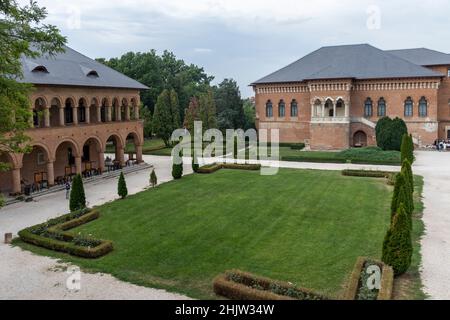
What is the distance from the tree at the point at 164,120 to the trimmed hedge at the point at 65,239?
33.8m

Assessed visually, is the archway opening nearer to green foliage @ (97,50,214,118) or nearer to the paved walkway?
the paved walkway

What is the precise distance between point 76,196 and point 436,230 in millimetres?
16632

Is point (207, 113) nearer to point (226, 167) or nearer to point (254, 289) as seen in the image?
point (226, 167)

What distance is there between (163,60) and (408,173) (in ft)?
257

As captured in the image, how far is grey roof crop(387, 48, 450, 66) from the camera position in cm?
4972

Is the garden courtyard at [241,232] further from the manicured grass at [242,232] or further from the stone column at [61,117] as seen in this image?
the stone column at [61,117]

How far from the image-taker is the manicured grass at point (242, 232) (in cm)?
1423

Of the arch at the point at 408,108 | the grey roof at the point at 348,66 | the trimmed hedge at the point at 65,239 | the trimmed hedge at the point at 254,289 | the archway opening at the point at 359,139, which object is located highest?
the grey roof at the point at 348,66

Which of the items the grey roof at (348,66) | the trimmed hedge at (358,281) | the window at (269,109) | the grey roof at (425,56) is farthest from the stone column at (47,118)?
the grey roof at (425,56)

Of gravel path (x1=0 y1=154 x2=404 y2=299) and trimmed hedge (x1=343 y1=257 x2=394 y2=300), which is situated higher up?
trimmed hedge (x1=343 y1=257 x2=394 y2=300)

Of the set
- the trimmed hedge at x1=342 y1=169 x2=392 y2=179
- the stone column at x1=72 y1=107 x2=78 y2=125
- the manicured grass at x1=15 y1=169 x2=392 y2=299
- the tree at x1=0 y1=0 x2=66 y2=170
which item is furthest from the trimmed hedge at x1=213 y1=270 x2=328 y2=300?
the stone column at x1=72 y1=107 x2=78 y2=125

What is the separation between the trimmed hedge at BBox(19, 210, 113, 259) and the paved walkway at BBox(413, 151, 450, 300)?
11.1m

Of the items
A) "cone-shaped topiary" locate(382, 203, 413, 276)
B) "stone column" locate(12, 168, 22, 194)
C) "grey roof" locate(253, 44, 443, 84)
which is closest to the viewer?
"cone-shaped topiary" locate(382, 203, 413, 276)
